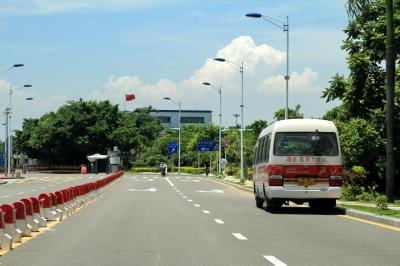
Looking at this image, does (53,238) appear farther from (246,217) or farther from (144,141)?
(144,141)

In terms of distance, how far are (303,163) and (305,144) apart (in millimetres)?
649

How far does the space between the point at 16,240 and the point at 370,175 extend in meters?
25.8

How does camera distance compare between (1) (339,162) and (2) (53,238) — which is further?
(1) (339,162)

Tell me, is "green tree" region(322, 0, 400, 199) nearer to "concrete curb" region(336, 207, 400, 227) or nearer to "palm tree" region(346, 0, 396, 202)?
"palm tree" region(346, 0, 396, 202)

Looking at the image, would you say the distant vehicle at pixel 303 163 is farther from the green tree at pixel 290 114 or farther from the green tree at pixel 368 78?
the green tree at pixel 290 114

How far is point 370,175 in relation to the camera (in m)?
35.6

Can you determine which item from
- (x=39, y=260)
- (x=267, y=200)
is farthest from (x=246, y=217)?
(x=39, y=260)

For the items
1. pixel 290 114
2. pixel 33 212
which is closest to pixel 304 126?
pixel 33 212

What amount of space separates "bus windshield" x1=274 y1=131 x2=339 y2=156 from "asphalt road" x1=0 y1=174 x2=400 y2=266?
222cm

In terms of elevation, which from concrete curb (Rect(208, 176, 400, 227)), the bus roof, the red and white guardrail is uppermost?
the bus roof

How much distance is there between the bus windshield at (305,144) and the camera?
2150cm

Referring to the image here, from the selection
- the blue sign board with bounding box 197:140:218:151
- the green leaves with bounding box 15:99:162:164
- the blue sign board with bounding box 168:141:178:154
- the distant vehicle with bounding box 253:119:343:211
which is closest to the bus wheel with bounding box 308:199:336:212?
the distant vehicle with bounding box 253:119:343:211

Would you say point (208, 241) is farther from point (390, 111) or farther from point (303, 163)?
point (390, 111)

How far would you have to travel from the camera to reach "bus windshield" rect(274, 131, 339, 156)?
21.5m
